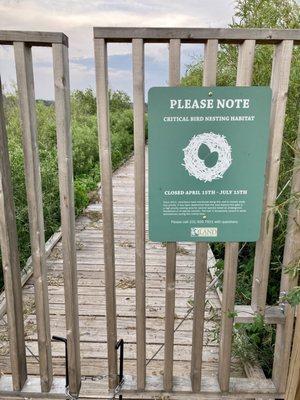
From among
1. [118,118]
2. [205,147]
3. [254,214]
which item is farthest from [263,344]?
[118,118]

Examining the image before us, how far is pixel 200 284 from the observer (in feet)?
6.99

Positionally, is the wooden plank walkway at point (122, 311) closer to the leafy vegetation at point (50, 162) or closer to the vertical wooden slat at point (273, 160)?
the leafy vegetation at point (50, 162)

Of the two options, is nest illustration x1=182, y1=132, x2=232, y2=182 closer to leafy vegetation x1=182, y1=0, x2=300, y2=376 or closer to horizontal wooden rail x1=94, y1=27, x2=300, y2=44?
horizontal wooden rail x1=94, y1=27, x2=300, y2=44

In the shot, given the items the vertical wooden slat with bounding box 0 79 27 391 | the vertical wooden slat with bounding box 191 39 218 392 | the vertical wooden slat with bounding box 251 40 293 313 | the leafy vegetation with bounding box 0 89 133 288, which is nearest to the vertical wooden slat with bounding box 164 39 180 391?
the vertical wooden slat with bounding box 191 39 218 392

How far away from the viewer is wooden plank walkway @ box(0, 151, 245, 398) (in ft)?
8.98

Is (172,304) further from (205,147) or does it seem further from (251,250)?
(251,250)

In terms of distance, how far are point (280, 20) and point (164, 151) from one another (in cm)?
245

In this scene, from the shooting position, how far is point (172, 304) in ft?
7.03

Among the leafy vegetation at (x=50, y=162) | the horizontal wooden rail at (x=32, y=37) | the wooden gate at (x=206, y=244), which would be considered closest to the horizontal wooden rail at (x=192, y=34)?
the wooden gate at (x=206, y=244)

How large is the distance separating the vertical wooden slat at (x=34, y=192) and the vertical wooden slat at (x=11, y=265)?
0.12m

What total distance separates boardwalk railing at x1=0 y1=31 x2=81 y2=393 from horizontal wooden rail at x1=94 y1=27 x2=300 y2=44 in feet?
0.79

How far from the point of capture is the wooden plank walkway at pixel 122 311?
2738 millimetres

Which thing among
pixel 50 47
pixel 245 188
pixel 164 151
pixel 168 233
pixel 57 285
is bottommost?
pixel 57 285

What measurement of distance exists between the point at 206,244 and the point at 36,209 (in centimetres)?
92
